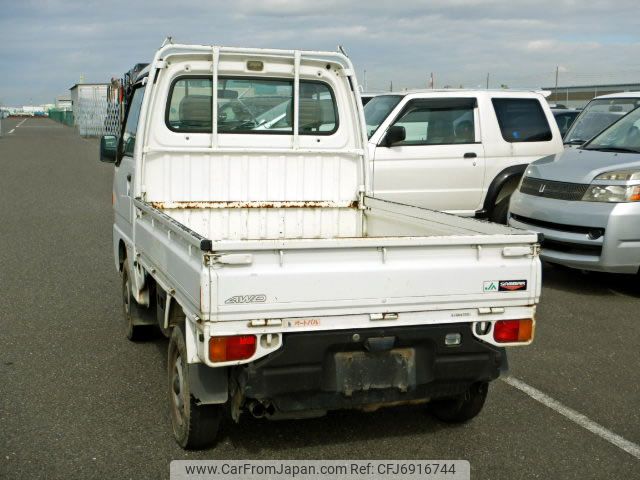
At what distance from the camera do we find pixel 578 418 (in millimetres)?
4969

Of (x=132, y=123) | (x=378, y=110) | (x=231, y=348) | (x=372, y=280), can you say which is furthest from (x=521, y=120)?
(x=231, y=348)

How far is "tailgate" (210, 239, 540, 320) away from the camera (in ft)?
12.1

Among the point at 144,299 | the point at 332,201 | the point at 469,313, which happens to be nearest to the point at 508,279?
the point at 469,313

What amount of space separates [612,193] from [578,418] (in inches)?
144

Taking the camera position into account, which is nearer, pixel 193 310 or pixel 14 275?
pixel 193 310

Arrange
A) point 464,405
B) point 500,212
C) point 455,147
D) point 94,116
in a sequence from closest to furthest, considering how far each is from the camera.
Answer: point 464,405 → point 455,147 → point 500,212 → point 94,116

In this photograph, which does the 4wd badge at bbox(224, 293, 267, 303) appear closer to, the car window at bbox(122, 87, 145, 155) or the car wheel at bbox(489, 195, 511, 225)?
the car window at bbox(122, 87, 145, 155)

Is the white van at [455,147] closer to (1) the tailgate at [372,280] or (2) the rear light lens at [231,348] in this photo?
(1) the tailgate at [372,280]

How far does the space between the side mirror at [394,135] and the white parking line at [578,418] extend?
4.85 m

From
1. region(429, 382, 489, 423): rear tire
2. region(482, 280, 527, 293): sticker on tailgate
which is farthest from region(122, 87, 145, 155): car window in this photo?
region(482, 280, 527, 293): sticker on tailgate

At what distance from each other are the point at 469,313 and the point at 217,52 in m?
2.76

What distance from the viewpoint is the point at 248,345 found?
149 inches

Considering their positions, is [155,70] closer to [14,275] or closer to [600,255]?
[14,275]

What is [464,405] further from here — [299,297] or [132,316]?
[132,316]
